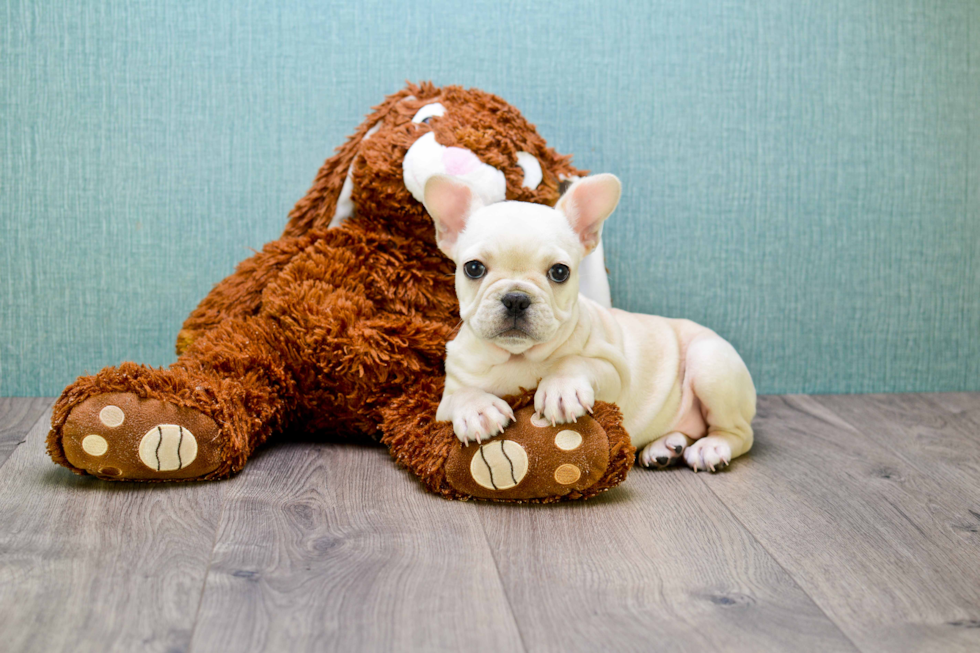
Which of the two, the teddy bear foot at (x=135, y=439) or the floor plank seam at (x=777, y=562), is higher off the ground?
the teddy bear foot at (x=135, y=439)

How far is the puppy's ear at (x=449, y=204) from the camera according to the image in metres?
1.62

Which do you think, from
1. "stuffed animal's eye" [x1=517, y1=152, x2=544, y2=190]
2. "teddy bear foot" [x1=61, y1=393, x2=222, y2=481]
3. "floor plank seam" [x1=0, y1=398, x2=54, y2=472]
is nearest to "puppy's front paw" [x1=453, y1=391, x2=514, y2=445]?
"teddy bear foot" [x1=61, y1=393, x2=222, y2=481]

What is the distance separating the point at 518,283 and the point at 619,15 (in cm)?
123

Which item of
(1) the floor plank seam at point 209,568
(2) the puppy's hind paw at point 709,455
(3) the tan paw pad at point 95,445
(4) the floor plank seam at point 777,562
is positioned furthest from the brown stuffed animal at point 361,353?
(2) the puppy's hind paw at point 709,455

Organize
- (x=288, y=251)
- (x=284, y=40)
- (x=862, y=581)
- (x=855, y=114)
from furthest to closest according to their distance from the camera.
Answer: (x=855, y=114) < (x=284, y=40) < (x=288, y=251) < (x=862, y=581)

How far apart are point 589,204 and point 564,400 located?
0.38 metres

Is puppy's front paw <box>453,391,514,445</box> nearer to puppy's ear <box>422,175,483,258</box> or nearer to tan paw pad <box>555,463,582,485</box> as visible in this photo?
tan paw pad <box>555,463,582,485</box>

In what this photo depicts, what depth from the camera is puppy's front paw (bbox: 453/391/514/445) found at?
1574 millimetres

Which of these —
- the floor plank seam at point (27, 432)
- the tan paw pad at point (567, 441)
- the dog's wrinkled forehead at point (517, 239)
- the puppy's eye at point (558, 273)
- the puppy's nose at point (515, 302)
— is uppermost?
the dog's wrinkled forehead at point (517, 239)

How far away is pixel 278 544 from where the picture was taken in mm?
1406

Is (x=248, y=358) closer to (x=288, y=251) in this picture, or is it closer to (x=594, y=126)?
(x=288, y=251)

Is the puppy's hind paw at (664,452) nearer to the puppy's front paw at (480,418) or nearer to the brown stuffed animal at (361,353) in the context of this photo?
the brown stuffed animal at (361,353)

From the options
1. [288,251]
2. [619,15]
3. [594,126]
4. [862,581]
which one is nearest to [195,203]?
[288,251]

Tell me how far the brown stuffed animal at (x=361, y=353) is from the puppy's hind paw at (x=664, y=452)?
280mm
